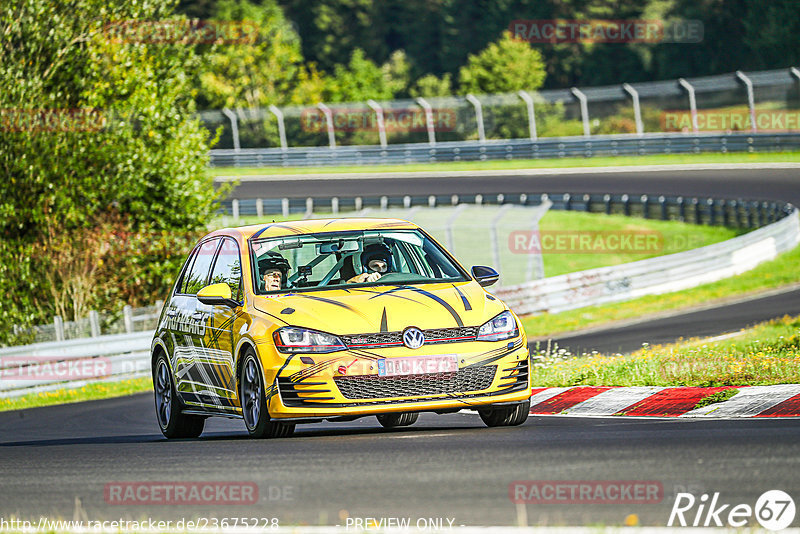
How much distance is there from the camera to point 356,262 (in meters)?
10.3

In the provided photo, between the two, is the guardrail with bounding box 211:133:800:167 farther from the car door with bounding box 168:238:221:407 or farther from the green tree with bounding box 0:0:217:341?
the car door with bounding box 168:238:221:407

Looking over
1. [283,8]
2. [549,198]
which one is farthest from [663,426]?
[283,8]

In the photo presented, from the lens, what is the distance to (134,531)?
5594mm

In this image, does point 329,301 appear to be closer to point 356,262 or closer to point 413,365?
point 413,365

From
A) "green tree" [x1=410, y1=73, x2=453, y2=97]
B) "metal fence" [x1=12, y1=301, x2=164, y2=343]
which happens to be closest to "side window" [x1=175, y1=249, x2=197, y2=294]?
"metal fence" [x1=12, y1=301, x2=164, y2=343]

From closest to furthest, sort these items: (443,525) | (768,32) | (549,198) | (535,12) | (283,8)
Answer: (443,525)
(549,198)
(768,32)
(535,12)
(283,8)

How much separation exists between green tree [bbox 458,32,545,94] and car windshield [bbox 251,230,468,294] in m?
62.5

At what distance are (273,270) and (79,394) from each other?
11.4 metres

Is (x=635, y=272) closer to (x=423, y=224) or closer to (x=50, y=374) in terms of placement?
(x=423, y=224)

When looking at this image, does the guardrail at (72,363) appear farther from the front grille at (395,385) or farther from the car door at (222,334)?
the front grille at (395,385)

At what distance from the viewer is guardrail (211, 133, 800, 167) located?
46094 mm

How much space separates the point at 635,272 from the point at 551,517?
21738 millimetres

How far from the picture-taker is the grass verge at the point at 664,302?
24562 millimetres

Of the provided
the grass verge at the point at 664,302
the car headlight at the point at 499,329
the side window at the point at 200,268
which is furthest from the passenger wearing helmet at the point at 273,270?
the grass verge at the point at 664,302
